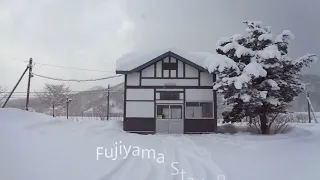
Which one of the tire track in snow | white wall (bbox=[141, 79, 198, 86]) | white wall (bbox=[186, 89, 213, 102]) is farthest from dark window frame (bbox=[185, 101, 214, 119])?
the tire track in snow

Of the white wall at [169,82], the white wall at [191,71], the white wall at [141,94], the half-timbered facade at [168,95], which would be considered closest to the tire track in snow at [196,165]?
the half-timbered facade at [168,95]

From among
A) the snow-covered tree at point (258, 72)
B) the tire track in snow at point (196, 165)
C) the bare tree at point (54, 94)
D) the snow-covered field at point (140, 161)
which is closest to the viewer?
the snow-covered field at point (140, 161)

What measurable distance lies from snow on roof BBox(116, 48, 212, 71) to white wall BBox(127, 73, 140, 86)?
488 mm

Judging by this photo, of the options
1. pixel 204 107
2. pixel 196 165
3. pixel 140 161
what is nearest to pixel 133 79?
pixel 204 107

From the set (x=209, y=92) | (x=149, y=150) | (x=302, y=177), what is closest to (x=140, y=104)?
(x=209, y=92)

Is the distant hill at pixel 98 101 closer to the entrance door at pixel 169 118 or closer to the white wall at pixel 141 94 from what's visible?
the white wall at pixel 141 94

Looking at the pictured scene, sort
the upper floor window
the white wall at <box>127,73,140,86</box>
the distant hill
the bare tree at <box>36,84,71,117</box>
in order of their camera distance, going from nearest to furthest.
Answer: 1. the white wall at <box>127,73,140,86</box>
2. the upper floor window
3. the distant hill
4. the bare tree at <box>36,84,71,117</box>

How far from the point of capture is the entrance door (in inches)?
632

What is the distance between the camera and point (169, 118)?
638 inches

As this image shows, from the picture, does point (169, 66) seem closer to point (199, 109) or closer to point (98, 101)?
point (199, 109)

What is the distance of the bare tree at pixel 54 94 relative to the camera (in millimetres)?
42094

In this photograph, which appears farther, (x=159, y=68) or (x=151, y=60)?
(x=159, y=68)

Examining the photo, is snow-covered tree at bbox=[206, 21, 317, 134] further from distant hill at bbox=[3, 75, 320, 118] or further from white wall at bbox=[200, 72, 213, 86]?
distant hill at bbox=[3, 75, 320, 118]

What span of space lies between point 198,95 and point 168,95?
1833 millimetres
